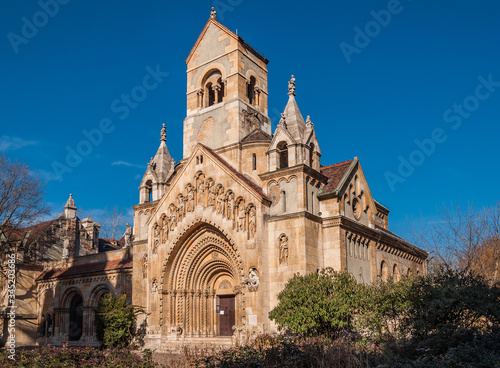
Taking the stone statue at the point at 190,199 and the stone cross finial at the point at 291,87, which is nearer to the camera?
the stone statue at the point at 190,199

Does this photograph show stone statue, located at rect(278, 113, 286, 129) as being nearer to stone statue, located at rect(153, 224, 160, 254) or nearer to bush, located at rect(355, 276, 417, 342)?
stone statue, located at rect(153, 224, 160, 254)

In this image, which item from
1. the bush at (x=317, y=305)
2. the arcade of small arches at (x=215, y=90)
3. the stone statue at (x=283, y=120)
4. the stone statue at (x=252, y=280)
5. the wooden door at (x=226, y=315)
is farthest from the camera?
the arcade of small arches at (x=215, y=90)

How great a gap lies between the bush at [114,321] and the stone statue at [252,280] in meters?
7.99

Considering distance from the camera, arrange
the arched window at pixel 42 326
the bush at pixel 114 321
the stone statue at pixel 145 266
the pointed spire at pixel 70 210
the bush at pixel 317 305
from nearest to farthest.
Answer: the bush at pixel 317 305, the bush at pixel 114 321, the stone statue at pixel 145 266, the arched window at pixel 42 326, the pointed spire at pixel 70 210

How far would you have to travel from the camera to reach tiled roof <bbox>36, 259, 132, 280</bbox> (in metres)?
33.4

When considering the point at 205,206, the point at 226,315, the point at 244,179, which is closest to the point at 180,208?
the point at 205,206

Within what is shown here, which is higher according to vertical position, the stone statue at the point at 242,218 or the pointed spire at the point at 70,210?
the pointed spire at the point at 70,210

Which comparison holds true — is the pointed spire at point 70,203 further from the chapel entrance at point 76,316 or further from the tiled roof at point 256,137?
the tiled roof at point 256,137

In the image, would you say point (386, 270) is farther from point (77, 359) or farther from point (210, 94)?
point (77, 359)

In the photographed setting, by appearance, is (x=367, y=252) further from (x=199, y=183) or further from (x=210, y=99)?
(x=210, y=99)

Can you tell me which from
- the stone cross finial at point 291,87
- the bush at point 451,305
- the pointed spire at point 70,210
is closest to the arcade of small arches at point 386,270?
the stone cross finial at point 291,87

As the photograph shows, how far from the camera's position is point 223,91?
1238 inches

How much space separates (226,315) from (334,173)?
9.79 meters

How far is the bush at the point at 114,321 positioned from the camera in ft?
86.9
